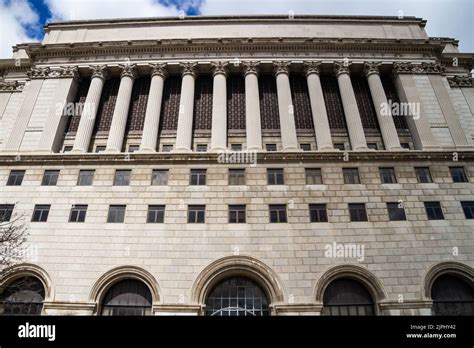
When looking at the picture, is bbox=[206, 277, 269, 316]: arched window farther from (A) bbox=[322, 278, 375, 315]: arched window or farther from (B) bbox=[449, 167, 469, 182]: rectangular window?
(B) bbox=[449, 167, 469, 182]: rectangular window

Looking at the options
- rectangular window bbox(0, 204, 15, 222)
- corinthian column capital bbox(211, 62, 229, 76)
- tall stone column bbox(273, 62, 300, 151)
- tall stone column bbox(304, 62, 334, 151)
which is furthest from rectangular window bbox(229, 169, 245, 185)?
rectangular window bbox(0, 204, 15, 222)

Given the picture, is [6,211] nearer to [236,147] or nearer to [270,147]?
[236,147]

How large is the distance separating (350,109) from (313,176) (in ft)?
33.3

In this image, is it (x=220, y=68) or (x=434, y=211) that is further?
(x=220, y=68)

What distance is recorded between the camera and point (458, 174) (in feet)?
95.3

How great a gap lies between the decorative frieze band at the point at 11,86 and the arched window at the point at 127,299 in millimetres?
28557

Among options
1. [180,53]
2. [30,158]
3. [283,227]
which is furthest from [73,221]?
[180,53]

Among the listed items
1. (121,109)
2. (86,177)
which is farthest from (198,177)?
(121,109)

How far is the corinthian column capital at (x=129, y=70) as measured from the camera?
37438 millimetres

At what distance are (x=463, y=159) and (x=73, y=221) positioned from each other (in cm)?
3397

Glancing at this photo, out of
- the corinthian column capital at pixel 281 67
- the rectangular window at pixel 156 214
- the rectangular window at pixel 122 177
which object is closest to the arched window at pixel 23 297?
the rectangular window at pixel 156 214

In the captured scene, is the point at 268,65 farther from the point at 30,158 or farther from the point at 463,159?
the point at 30,158

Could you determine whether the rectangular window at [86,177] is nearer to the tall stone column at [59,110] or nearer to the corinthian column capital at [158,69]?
the tall stone column at [59,110]

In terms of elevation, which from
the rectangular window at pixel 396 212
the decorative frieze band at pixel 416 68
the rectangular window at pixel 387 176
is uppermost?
the decorative frieze band at pixel 416 68
